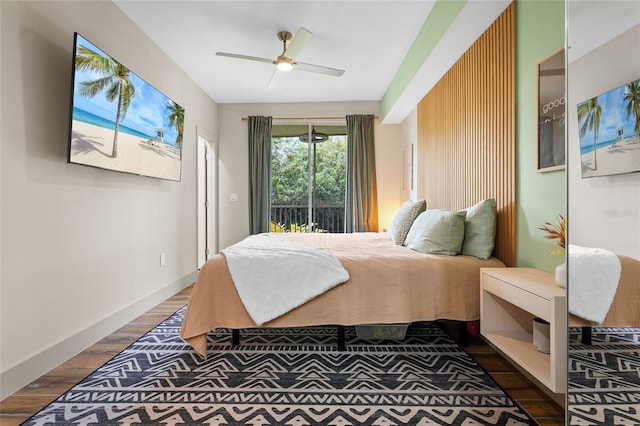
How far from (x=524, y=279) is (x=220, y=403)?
5.34ft

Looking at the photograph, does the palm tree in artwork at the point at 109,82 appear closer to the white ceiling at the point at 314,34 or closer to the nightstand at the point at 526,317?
the white ceiling at the point at 314,34

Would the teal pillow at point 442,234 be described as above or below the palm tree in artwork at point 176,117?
below

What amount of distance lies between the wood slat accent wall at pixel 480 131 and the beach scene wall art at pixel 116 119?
2.67 metres

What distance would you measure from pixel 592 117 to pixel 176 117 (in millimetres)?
3281

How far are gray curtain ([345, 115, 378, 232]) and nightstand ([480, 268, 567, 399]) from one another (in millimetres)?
3235

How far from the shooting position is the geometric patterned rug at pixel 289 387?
1.54 metres

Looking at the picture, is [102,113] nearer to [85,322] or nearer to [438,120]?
[85,322]

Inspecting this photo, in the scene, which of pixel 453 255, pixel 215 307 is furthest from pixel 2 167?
pixel 453 255

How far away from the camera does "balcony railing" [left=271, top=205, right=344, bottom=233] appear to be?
5383 millimetres

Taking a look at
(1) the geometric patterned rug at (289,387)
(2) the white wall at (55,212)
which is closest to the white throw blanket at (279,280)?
(1) the geometric patterned rug at (289,387)

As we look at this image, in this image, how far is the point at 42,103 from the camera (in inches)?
76.9

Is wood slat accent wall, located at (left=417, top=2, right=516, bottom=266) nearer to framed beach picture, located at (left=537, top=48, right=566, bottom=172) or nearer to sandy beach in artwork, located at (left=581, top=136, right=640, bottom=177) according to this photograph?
framed beach picture, located at (left=537, top=48, right=566, bottom=172)

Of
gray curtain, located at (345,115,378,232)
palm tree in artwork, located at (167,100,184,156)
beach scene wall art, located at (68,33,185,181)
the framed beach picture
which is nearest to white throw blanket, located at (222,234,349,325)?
beach scene wall art, located at (68,33,185,181)

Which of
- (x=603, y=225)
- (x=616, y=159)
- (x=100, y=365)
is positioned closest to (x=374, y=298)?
(x=603, y=225)
